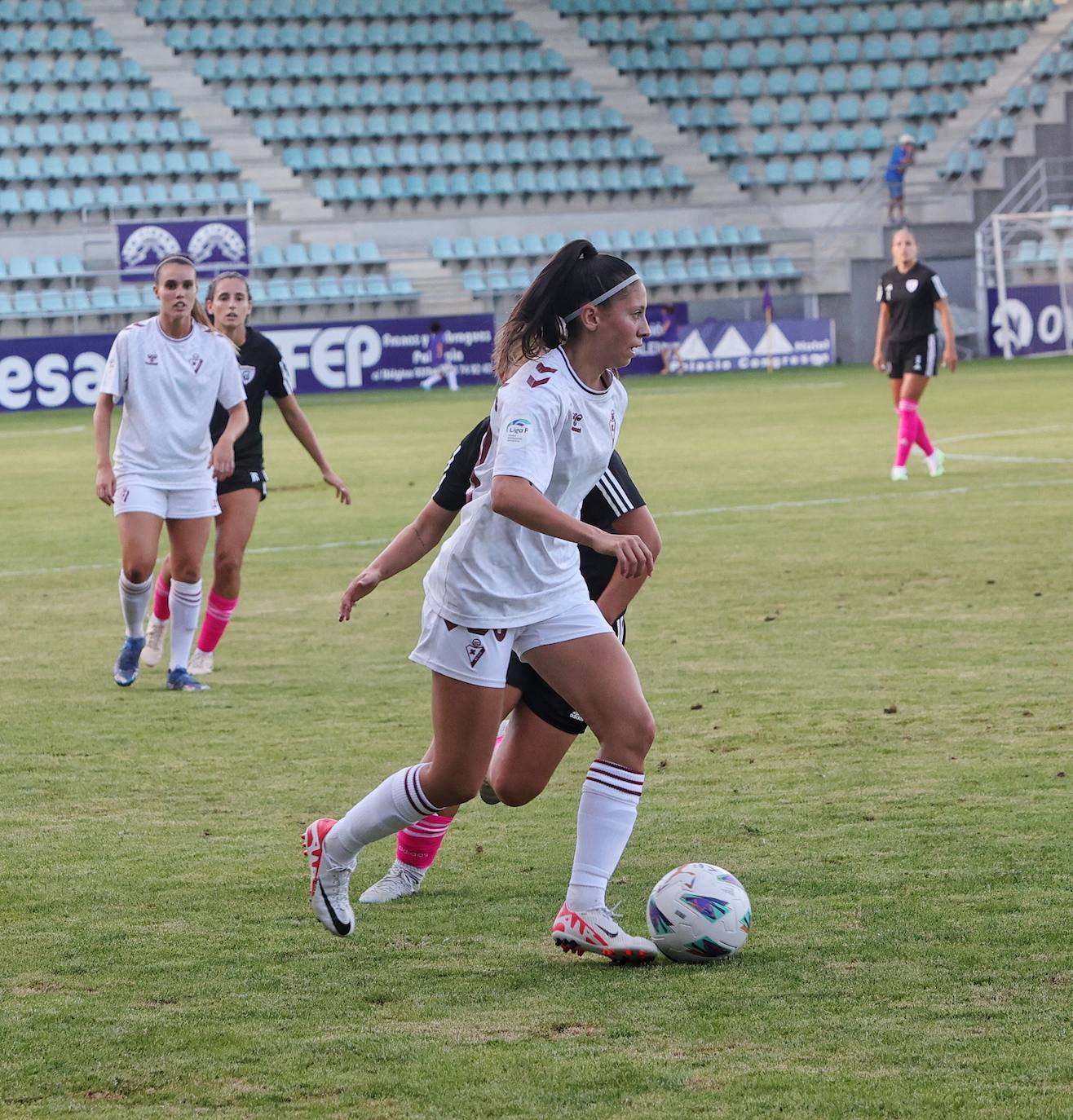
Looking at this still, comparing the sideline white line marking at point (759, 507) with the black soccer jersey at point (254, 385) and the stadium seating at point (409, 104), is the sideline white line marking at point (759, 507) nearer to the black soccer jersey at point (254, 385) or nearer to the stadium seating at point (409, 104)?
the black soccer jersey at point (254, 385)

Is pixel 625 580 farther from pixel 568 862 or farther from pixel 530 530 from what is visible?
pixel 568 862

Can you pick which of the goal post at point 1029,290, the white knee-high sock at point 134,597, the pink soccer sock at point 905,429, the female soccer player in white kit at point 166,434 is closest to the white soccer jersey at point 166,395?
the female soccer player in white kit at point 166,434

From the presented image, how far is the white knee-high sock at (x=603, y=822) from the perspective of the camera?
4766 mm

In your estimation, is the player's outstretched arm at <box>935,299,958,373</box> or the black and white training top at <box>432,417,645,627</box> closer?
the black and white training top at <box>432,417,645,627</box>

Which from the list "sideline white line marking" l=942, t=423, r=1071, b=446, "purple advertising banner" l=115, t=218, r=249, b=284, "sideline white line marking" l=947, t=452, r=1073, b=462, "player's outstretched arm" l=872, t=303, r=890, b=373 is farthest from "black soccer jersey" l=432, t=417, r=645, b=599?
"purple advertising banner" l=115, t=218, r=249, b=284

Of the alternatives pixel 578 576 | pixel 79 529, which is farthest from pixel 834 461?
pixel 578 576

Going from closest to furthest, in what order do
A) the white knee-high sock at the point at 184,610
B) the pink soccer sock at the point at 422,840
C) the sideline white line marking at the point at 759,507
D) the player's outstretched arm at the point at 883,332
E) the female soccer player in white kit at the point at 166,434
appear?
the pink soccer sock at the point at 422,840, the female soccer player in white kit at the point at 166,434, the white knee-high sock at the point at 184,610, the sideline white line marking at the point at 759,507, the player's outstretched arm at the point at 883,332

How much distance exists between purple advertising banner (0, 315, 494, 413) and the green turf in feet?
69.6

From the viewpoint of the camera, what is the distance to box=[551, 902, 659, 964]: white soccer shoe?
15.3 ft

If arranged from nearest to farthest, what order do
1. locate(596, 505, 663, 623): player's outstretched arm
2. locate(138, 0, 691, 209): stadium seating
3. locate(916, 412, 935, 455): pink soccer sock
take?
1. locate(596, 505, 663, 623): player's outstretched arm
2. locate(916, 412, 935, 455): pink soccer sock
3. locate(138, 0, 691, 209): stadium seating

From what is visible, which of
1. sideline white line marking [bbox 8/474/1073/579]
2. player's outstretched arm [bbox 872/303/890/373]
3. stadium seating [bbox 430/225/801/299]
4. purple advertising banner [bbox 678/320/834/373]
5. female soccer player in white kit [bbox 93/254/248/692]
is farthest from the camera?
stadium seating [bbox 430/225/801/299]

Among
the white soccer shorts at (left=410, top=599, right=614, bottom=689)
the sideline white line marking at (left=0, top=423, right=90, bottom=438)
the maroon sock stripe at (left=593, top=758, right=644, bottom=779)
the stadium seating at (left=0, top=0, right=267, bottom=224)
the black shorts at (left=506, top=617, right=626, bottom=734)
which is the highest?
the stadium seating at (left=0, top=0, right=267, bottom=224)

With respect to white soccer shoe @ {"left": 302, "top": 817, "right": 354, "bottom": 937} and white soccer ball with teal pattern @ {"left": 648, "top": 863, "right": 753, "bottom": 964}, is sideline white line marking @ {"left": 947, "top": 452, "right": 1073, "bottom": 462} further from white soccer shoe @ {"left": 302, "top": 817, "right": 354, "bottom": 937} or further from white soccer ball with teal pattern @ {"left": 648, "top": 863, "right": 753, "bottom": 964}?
white soccer shoe @ {"left": 302, "top": 817, "right": 354, "bottom": 937}

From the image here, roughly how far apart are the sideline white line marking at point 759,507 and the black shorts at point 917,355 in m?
1.35
